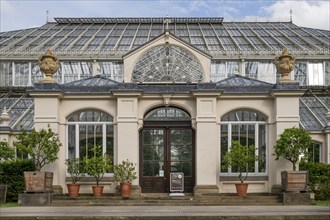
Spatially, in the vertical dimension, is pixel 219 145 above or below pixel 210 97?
below

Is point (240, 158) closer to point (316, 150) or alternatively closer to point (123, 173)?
point (123, 173)

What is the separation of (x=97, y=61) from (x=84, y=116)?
36.9ft

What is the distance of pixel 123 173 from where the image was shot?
24.8 metres

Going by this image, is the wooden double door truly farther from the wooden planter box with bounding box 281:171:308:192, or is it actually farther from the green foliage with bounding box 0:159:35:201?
the green foliage with bounding box 0:159:35:201

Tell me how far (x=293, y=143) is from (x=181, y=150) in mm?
5257

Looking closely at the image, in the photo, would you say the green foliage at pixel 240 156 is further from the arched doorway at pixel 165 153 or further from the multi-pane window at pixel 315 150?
the multi-pane window at pixel 315 150

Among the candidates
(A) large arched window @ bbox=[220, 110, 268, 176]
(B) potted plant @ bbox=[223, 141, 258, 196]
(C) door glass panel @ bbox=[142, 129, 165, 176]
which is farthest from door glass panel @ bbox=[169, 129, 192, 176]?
(B) potted plant @ bbox=[223, 141, 258, 196]

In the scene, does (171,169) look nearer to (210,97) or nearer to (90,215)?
(210,97)

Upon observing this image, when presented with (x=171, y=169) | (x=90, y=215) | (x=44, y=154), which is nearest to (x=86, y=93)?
(x=44, y=154)

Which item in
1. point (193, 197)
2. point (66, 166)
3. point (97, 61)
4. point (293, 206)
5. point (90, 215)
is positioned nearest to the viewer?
point (90, 215)

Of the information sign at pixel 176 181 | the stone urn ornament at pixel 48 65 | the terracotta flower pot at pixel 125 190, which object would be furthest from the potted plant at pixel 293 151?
the stone urn ornament at pixel 48 65

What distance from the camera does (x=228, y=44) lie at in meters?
39.5

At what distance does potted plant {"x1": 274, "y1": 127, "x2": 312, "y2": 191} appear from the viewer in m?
23.7

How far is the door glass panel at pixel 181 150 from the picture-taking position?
86.7 feet
